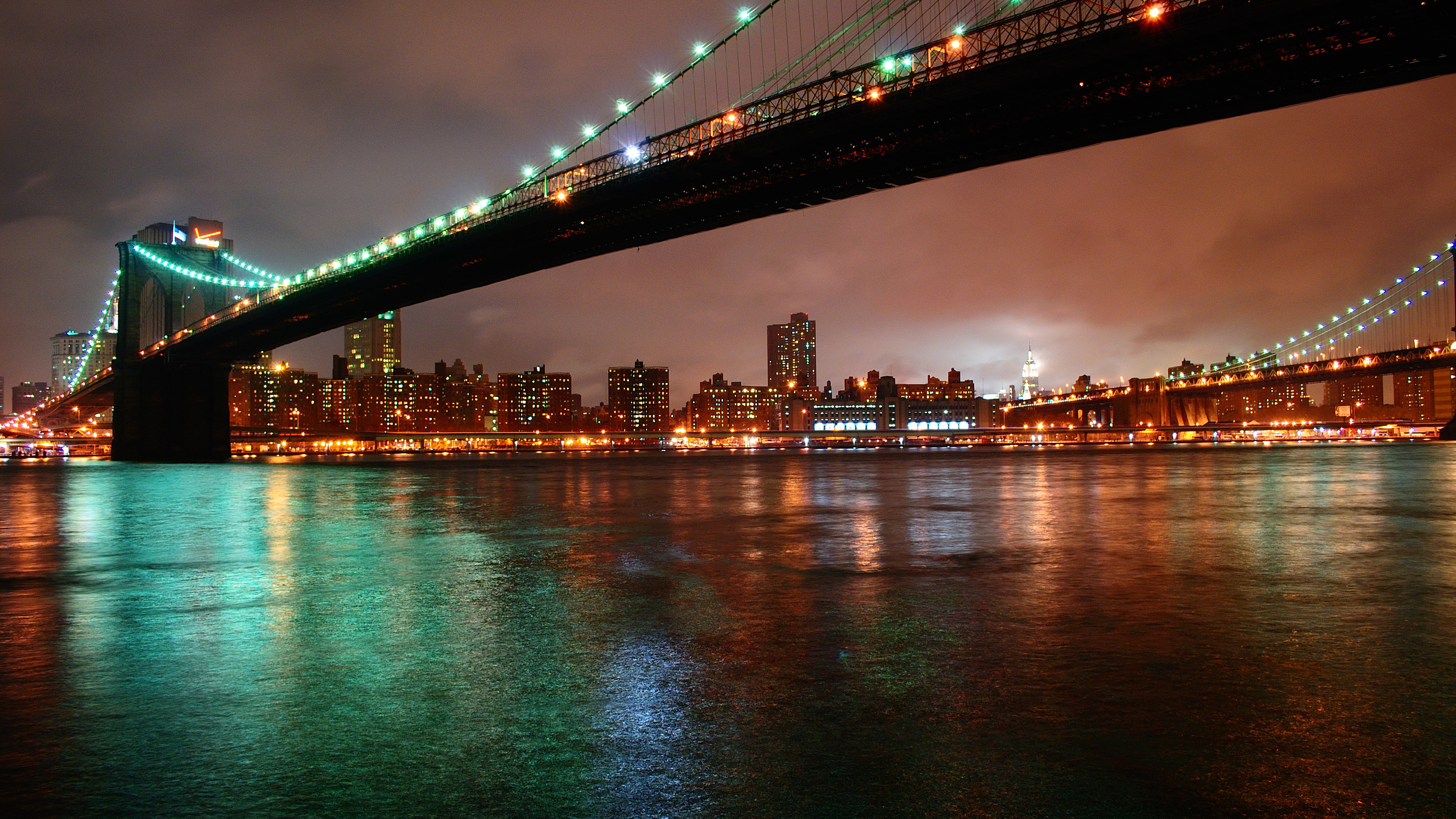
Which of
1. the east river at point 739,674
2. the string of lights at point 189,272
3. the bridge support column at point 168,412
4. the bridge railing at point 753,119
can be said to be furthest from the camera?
the string of lights at point 189,272

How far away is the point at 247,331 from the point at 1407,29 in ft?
213

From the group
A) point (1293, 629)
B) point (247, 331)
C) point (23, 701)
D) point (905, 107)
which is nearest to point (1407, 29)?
point (905, 107)

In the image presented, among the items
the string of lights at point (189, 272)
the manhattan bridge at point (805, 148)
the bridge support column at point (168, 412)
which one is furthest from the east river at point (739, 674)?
the string of lights at point (189, 272)

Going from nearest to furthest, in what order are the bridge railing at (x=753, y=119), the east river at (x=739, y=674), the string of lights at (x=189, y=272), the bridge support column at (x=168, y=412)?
the east river at (x=739, y=674), the bridge railing at (x=753, y=119), the bridge support column at (x=168, y=412), the string of lights at (x=189, y=272)

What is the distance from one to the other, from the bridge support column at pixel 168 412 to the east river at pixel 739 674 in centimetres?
5802

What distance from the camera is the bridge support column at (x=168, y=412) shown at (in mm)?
63625

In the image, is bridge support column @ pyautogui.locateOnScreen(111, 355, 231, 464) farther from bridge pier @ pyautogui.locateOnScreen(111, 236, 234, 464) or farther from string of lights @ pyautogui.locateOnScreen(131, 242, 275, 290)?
string of lights @ pyautogui.locateOnScreen(131, 242, 275, 290)

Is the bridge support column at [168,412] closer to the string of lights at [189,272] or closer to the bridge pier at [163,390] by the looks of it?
the bridge pier at [163,390]

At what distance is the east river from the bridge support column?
58016 mm

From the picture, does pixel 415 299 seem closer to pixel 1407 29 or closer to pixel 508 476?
pixel 508 476

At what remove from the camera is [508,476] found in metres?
40.1

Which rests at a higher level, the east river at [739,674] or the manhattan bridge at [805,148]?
the manhattan bridge at [805,148]

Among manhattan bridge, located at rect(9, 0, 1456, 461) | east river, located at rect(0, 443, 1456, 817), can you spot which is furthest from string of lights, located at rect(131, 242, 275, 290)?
east river, located at rect(0, 443, 1456, 817)

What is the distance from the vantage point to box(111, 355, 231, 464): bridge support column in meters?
63.6
